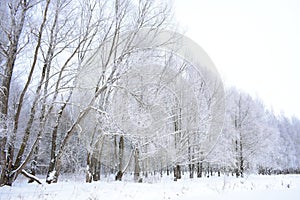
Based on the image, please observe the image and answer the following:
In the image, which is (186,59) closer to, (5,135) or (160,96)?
(160,96)

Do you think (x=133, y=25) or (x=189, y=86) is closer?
(x=133, y=25)

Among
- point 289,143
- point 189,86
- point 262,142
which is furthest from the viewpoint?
point 289,143

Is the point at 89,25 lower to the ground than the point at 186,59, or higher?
lower

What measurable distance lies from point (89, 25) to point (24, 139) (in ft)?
15.6

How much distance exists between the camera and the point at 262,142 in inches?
909

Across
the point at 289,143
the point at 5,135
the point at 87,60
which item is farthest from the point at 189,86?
the point at 289,143

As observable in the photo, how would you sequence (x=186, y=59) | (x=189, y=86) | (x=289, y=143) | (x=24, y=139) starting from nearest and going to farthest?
1. (x=24, y=139)
2. (x=186, y=59)
3. (x=189, y=86)
4. (x=289, y=143)

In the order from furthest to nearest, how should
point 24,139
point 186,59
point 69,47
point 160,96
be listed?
1. point 186,59
2. point 160,96
3. point 69,47
4. point 24,139

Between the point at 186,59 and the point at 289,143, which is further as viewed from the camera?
the point at 289,143

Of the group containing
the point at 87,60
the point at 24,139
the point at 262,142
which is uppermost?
the point at 87,60

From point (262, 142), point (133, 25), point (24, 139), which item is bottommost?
point (24, 139)

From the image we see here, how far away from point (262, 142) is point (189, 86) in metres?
11.2

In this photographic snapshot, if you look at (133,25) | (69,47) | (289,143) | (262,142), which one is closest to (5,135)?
(69,47)

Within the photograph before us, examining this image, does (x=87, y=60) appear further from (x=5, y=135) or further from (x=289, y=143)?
(x=289, y=143)
